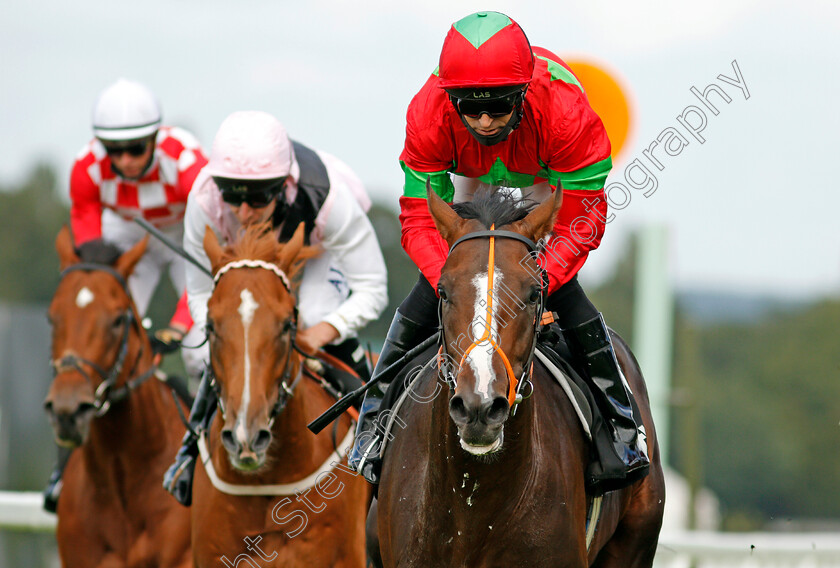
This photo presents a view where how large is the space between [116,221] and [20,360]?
10.6ft

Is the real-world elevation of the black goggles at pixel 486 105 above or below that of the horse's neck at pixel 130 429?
above

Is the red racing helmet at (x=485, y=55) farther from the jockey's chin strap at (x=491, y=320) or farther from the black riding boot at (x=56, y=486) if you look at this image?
the black riding boot at (x=56, y=486)

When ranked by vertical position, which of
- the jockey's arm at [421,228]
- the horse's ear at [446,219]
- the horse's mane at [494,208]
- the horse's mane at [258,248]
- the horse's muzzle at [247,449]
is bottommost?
the horse's muzzle at [247,449]

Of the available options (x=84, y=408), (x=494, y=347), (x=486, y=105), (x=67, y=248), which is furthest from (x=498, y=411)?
(x=67, y=248)

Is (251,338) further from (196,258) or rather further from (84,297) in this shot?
(84,297)

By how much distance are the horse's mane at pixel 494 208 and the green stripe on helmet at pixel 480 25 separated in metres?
0.61

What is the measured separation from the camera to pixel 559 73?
520 cm

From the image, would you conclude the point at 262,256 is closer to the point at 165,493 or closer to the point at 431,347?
the point at 431,347

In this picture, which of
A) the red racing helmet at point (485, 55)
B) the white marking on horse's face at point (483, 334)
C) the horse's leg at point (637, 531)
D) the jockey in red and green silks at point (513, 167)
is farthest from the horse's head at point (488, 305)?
the horse's leg at point (637, 531)

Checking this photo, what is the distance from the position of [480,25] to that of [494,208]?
2.69ft

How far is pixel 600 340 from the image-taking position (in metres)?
5.06

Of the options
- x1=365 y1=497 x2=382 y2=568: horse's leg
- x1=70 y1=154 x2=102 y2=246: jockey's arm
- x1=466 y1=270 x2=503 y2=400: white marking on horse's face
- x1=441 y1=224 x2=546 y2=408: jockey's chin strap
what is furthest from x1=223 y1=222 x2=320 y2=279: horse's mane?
x1=70 y1=154 x2=102 y2=246: jockey's arm

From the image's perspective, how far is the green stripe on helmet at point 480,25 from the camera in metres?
4.68

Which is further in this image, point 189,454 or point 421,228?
point 189,454
